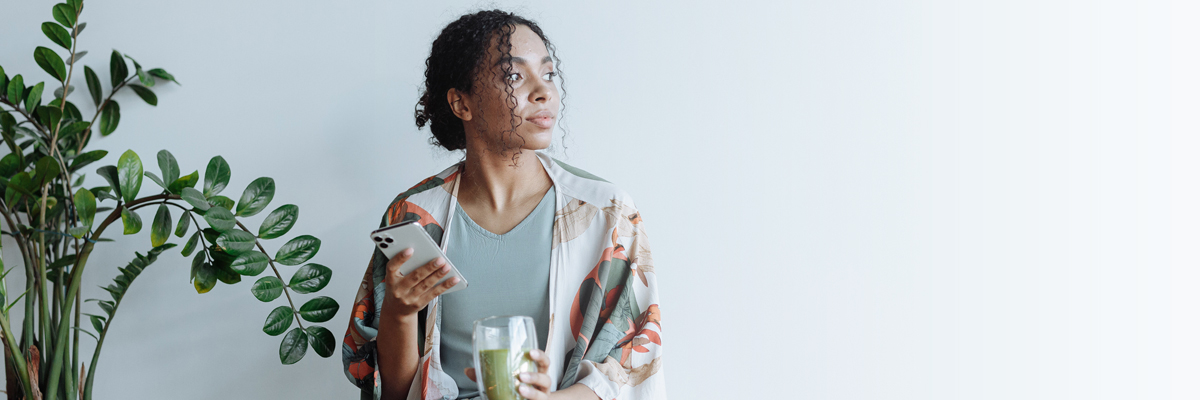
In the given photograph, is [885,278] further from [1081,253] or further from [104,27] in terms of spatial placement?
[104,27]

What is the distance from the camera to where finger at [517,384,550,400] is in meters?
0.73

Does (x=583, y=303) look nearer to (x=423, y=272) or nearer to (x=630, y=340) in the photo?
(x=630, y=340)

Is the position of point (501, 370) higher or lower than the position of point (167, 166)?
lower

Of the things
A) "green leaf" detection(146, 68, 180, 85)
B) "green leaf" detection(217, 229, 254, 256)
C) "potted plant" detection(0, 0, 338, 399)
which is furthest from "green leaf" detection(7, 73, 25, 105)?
"green leaf" detection(217, 229, 254, 256)

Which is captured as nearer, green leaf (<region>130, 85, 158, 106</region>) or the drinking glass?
the drinking glass

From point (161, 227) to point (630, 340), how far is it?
883mm

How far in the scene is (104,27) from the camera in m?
1.58

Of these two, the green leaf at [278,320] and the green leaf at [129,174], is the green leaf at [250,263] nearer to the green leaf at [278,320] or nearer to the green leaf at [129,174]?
the green leaf at [278,320]

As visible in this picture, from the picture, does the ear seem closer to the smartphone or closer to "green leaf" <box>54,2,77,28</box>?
the smartphone

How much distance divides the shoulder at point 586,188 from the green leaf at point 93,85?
3.50ft

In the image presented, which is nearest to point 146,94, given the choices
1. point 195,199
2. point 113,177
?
point 113,177

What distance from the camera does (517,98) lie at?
1.10m

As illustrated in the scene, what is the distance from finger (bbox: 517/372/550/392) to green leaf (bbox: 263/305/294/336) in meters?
0.71

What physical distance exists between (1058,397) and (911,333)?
0.30 m
